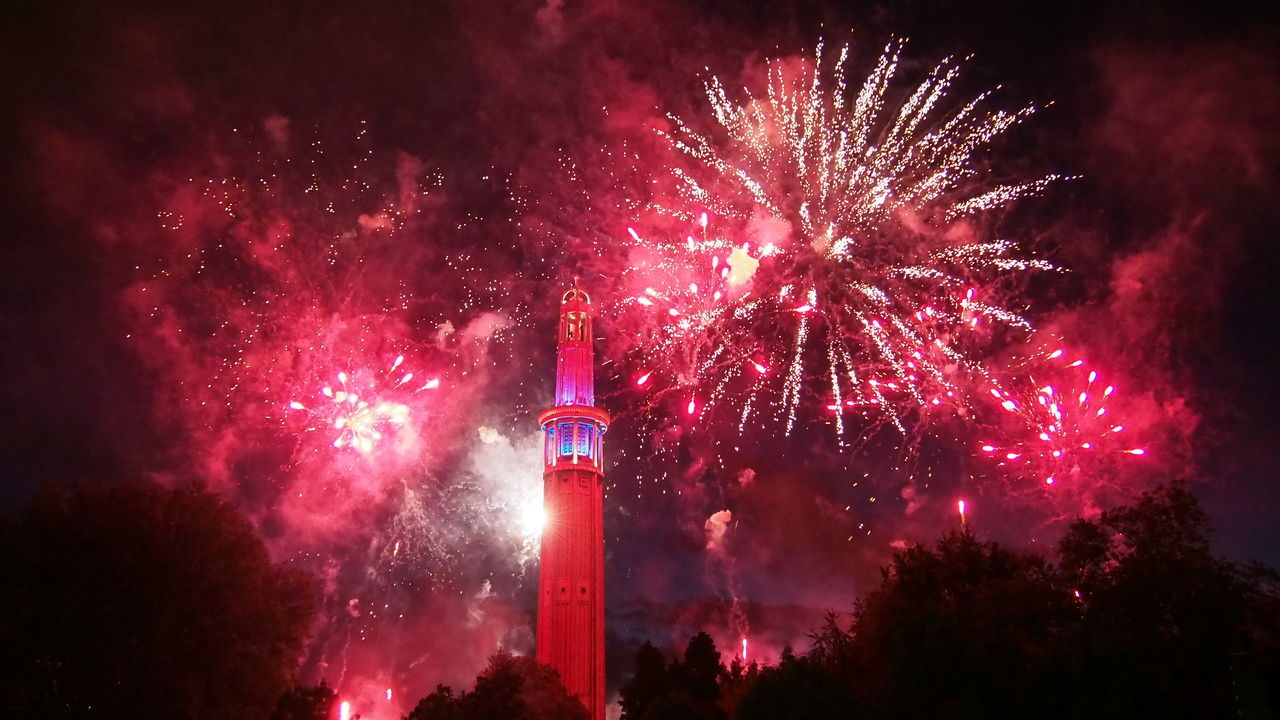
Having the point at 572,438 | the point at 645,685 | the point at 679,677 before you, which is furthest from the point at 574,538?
the point at 679,677

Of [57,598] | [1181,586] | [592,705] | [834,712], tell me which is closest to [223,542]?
[57,598]

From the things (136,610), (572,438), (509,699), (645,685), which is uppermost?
(572,438)

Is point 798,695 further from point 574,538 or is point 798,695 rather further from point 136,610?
point 574,538

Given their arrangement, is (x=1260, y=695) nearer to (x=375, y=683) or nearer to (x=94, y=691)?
(x=94, y=691)

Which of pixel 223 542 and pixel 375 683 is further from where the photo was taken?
pixel 375 683

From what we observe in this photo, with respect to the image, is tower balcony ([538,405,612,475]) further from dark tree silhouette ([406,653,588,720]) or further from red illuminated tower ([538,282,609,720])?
dark tree silhouette ([406,653,588,720])

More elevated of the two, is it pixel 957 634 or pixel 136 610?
pixel 136 610

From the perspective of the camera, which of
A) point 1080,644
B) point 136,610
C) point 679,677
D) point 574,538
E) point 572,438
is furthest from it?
point 572,438

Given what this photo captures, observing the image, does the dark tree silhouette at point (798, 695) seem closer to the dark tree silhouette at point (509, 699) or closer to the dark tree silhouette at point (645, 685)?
the dark tree silhouette at point (509, 699)
